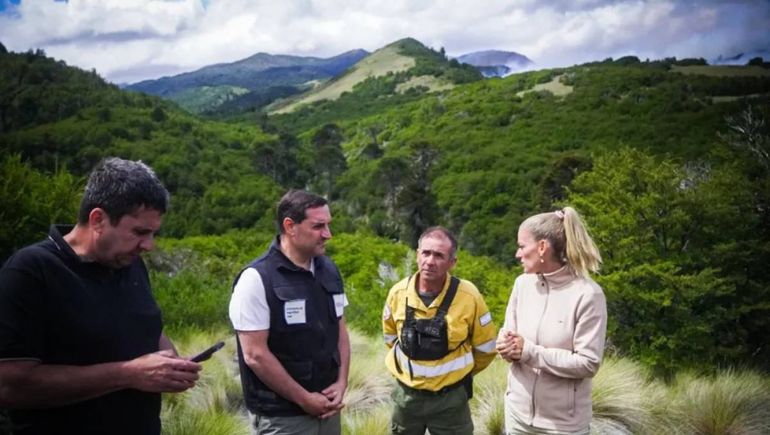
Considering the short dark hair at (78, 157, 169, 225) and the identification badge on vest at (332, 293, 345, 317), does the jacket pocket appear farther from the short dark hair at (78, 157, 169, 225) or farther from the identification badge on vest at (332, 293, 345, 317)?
the short dark hair at (78, 157, 169, 225)

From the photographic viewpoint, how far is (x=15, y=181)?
33.4 ft

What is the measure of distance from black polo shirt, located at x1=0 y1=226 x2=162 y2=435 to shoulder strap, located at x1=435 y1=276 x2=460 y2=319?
170cm

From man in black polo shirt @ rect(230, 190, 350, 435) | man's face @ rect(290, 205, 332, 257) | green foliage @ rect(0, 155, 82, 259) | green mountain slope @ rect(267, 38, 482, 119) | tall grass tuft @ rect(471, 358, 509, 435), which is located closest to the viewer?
man in black polo shirt @ rect(230, 190, 350, 435)

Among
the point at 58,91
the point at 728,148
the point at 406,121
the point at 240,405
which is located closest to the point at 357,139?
the point at 406,121

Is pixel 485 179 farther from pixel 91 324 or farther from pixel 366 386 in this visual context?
pixel 91 324

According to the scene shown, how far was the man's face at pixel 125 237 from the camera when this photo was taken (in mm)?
2020

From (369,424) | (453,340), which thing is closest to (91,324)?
(453,340)

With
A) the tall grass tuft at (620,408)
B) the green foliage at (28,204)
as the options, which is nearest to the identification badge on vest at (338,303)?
the tall grass tuft at (620,408)

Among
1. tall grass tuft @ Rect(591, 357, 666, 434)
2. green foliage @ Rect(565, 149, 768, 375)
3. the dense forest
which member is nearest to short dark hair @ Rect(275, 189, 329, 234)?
tall grass tuft @ Rect(591, 357, 666, 434)

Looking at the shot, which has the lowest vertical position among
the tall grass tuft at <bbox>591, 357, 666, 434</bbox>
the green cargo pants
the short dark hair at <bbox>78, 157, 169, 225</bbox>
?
the tall grass tuft at <bbox>591, 357, 666, 434</bbox>

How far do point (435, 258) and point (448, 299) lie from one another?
26 centimetres

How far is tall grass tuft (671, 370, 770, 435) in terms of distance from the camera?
4.88 m

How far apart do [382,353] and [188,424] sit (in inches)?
128

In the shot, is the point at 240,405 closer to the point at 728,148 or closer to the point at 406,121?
the point at 728,148
